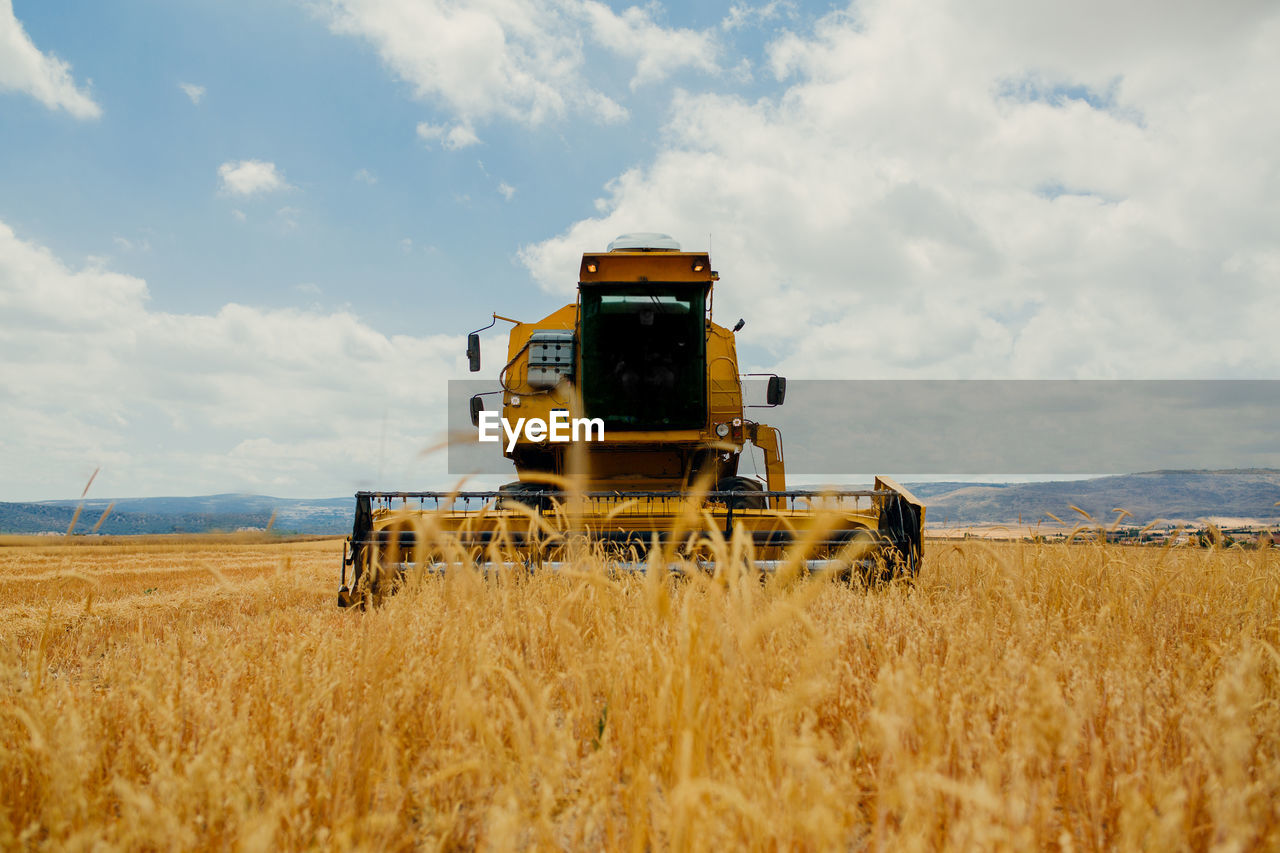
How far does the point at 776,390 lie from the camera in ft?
26.1

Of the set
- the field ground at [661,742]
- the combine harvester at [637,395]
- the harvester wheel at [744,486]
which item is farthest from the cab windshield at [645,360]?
the field ground at [661,742]

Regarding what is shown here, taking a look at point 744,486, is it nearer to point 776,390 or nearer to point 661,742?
point 776,390

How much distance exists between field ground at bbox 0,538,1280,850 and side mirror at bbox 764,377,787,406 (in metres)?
→ 5.04

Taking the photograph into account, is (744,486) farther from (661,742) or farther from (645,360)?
(661,742)

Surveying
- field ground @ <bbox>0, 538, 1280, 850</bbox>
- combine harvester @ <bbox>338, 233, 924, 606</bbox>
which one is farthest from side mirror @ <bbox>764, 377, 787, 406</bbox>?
field ground @ <bbox>0, 538, 1280, 850</bbox>

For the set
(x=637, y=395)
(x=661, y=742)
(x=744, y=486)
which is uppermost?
(x=637, y=395)

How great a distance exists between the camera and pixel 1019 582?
3826mm

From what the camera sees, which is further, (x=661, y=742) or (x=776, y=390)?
(x=776, y=390)

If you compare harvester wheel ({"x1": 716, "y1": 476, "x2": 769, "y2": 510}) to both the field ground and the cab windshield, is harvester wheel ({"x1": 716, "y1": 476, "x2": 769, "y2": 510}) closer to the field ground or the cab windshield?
the cab windshield

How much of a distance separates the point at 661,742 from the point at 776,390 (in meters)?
6.60

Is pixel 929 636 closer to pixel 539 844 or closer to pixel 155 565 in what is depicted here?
pixel 539 844

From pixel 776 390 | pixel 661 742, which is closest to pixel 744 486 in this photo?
pixel 776 390

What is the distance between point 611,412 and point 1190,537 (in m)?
4.81
